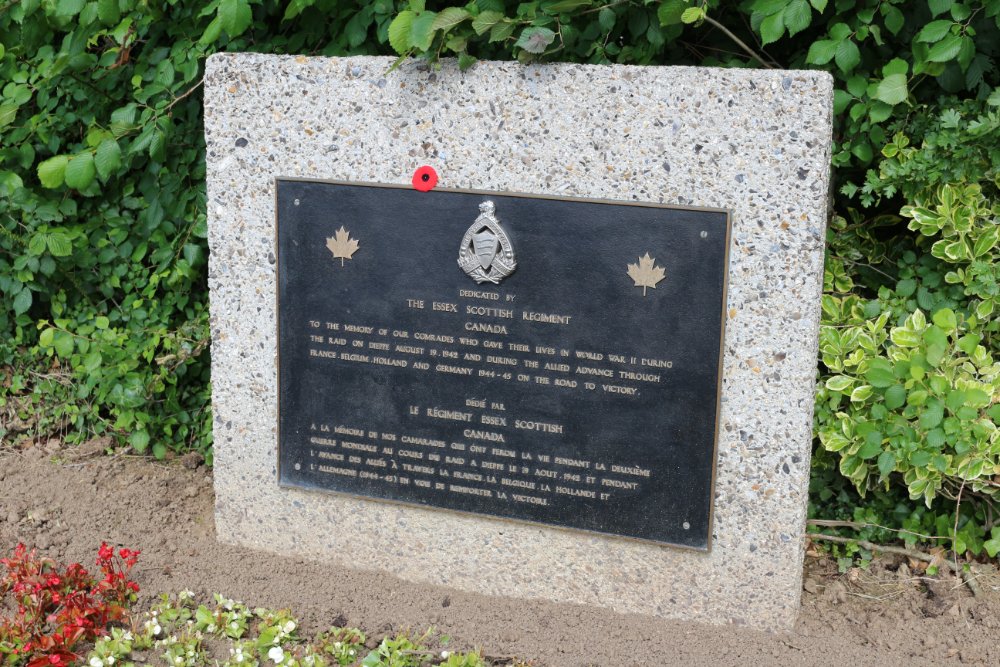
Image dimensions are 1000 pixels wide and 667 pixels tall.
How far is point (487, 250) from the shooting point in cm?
314

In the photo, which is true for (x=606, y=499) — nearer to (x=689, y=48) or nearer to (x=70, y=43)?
(x=689, y=48)

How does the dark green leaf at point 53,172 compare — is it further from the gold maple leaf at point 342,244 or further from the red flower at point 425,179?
the red flower at point 425,179

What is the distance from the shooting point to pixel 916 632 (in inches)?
124

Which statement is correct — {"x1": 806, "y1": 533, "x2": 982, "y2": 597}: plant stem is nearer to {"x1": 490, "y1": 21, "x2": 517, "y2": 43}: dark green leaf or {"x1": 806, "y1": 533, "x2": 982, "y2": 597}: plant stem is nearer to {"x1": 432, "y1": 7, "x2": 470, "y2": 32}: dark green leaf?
{"x1": 490, "y1": 21, "x2": 517, "y2": 43}: dark green leaf

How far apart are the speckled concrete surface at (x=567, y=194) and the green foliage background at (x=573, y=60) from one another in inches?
9.2

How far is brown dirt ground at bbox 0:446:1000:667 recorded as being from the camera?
3.03m

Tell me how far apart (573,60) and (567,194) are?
2.26 ft

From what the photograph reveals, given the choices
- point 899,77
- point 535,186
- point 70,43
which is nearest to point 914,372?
point 899,77

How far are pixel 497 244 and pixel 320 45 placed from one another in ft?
4.26

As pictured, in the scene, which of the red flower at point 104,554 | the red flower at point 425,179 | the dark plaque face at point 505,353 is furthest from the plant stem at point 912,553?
the red flower at point 104,554

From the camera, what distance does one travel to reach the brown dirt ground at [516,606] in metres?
3.03

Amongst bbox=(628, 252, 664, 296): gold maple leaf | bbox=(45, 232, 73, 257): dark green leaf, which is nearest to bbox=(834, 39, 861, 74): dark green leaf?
bbox=(628, 252, 664, 296): gold maple leaf

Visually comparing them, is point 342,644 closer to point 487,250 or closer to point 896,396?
point 487,250

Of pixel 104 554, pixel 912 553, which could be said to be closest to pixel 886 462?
pixel 912 553
